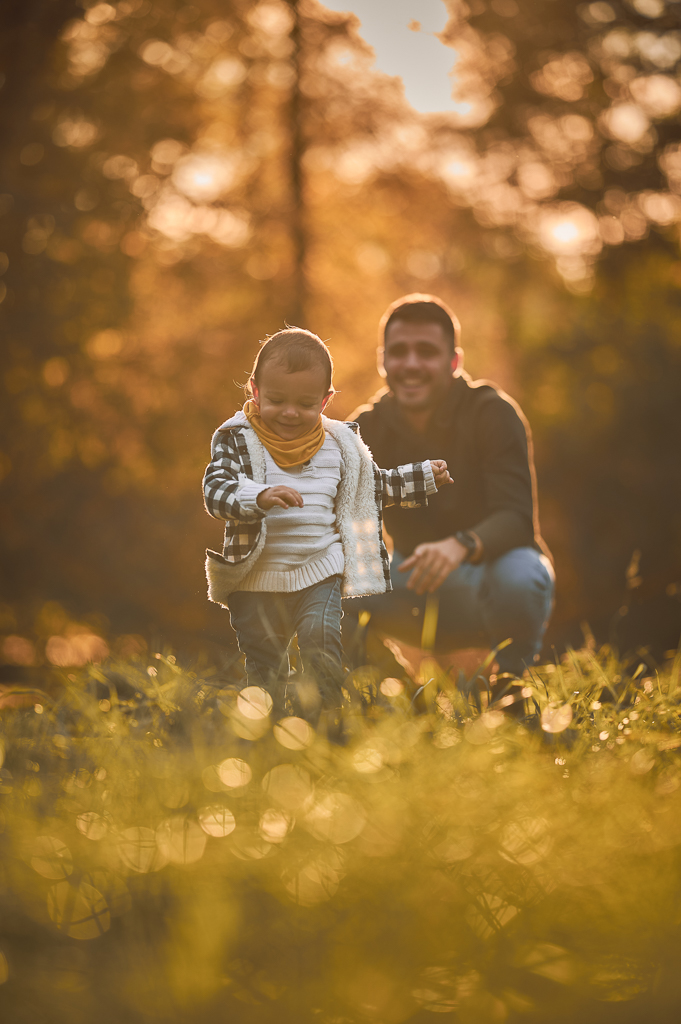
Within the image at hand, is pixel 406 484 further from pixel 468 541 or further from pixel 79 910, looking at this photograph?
pixel 79 910

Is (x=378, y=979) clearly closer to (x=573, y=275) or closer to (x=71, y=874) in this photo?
(x=71, y=874)

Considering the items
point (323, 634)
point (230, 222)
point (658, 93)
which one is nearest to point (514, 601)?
point (323, 634)

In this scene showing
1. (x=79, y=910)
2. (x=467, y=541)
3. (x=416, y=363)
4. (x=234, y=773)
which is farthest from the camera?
(x=416, y=363)

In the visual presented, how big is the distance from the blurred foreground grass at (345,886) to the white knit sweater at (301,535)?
32cm

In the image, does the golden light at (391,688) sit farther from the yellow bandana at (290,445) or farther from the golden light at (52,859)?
the golden light at (52,859)

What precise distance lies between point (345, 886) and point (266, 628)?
0.66 metres

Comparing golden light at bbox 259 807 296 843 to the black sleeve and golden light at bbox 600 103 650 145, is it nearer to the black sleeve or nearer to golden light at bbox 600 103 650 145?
the black sleeve

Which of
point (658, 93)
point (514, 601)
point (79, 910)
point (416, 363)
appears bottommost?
point (79, 910)

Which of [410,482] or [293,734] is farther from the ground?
[410,482]

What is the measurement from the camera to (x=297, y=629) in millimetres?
1653

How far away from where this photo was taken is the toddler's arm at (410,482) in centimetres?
166

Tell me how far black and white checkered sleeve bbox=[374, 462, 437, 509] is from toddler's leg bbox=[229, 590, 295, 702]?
1.06ft

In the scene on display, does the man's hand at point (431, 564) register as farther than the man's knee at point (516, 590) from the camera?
No

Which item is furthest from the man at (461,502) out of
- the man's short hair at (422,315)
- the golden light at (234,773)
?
the golden light at (234,773)
